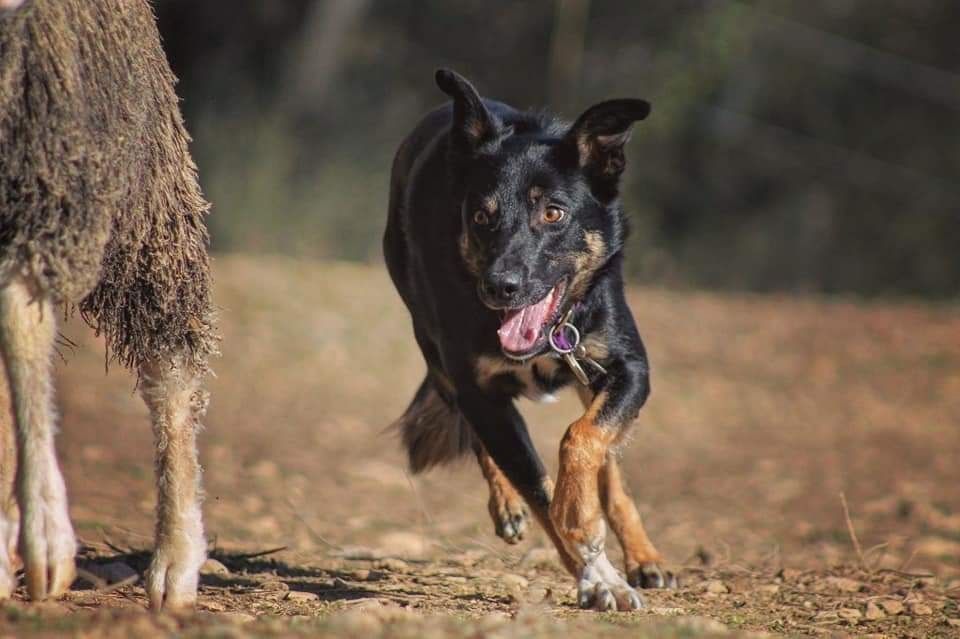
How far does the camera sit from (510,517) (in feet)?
19.7

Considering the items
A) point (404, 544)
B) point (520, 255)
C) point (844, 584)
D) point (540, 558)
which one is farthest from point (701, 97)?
point (520, 255)

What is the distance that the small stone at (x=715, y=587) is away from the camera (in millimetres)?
5619

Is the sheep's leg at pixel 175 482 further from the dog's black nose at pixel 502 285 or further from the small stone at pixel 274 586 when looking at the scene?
the dog's black nose at pixel 502 285

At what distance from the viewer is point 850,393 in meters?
13.0

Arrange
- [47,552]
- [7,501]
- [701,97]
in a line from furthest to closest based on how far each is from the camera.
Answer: [701,97]
[7,501]
[47,552]

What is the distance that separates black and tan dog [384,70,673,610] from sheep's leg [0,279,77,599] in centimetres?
179

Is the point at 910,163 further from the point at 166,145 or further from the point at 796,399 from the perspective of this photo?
the point at 166,145

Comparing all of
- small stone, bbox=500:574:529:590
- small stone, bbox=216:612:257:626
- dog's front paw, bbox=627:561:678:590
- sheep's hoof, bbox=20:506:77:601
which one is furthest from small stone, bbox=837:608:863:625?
sheep's hoof, bbox=20:506:77:601

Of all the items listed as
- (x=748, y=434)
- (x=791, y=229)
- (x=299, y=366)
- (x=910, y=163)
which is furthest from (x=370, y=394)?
(x=910, y=163)

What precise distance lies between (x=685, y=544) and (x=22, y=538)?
4585 millimetres

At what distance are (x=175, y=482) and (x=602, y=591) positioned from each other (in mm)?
1523

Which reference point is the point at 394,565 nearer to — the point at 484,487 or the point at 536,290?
the point at 536,290

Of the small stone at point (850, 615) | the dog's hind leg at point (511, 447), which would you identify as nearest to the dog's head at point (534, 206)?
the dog's hind leg at point (511, 447)

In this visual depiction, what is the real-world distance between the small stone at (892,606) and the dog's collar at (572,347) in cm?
140
